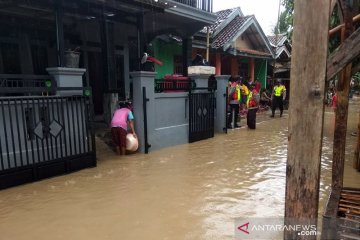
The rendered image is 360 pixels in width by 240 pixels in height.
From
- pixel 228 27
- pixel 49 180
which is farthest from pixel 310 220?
pixel 228 27

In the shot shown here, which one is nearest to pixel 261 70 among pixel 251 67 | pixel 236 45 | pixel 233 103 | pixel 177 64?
pixel 251 67

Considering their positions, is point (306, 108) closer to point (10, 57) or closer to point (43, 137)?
point (43, 137)

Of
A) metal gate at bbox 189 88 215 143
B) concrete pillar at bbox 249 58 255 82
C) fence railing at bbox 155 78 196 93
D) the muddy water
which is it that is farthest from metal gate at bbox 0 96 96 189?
concrete pillar at bbox 249 58 255 82

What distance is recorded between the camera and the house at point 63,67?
5156mm

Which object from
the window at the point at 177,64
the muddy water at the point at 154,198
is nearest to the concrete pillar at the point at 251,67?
the window at the point at 177,64

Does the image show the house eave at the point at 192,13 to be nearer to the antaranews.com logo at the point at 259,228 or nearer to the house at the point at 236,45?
the house at the point at 236,45

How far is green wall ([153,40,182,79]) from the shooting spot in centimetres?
1216

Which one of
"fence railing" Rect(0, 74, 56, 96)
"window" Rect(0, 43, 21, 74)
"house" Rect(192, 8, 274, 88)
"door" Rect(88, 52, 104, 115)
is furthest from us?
"house" Rect(192, 8, 274, 88)

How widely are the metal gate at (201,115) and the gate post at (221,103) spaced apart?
67 centimetres

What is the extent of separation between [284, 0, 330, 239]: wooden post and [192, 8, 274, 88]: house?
1111 centimetres

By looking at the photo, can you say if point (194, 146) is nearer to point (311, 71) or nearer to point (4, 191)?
point (4, 191)

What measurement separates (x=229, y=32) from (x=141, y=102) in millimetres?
9813

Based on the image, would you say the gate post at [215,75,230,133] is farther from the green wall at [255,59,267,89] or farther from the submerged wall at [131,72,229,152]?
the green wall at [255,59,267,89]

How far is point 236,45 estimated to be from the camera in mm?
16703
